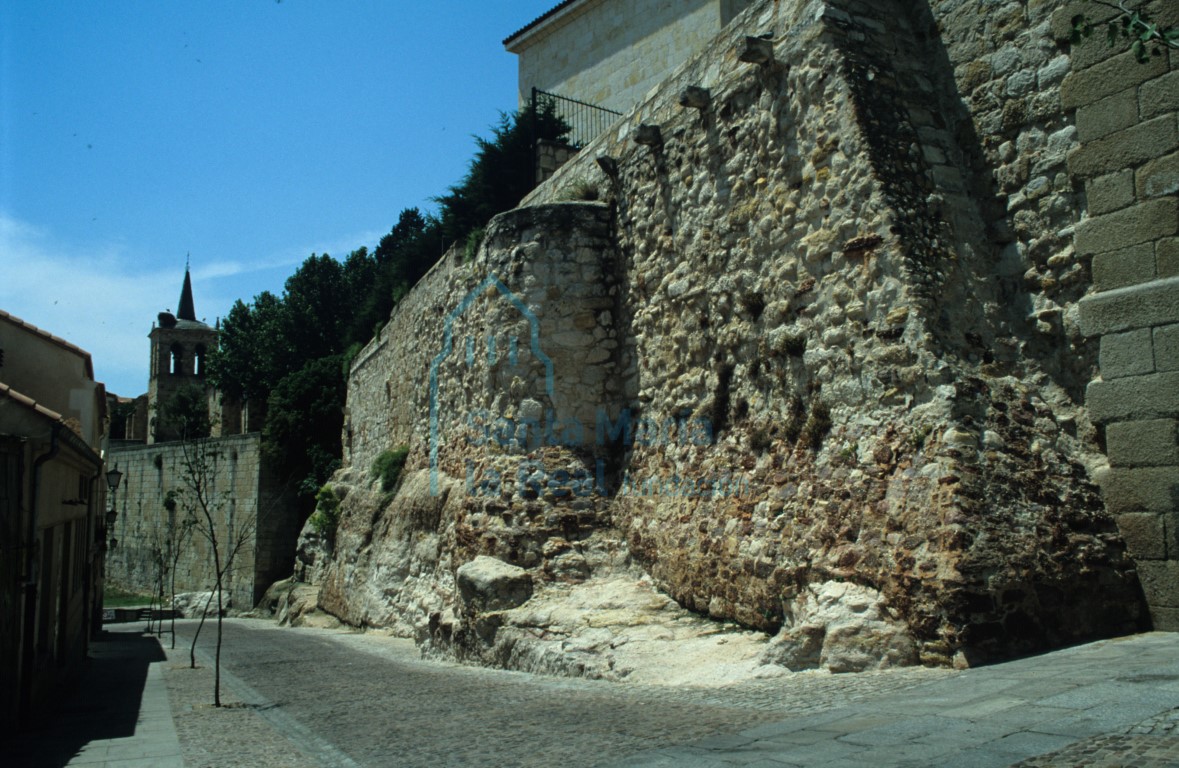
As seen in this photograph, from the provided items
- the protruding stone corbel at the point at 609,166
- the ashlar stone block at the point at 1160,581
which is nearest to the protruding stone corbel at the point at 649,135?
the protruding stone corbel at the point at 609,166

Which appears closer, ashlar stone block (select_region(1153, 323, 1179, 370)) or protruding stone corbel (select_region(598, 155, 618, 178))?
ashlar stone block (select_region(1153, 323, 1179, 370))

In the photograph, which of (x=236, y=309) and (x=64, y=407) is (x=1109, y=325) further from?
(x=236, y=309)

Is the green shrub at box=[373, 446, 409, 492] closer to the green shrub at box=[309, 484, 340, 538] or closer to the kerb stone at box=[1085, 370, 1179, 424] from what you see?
the green shrub at box=[309, 484, 340, 538]

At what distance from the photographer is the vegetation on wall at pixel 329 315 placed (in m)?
20.3

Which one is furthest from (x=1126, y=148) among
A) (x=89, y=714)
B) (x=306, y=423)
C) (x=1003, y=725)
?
(x=306, y=423)

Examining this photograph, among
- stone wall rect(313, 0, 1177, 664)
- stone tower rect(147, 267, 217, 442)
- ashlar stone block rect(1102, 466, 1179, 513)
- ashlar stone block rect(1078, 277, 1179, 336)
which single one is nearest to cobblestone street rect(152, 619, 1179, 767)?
stone wall rect(313, 0, 1177, 664)

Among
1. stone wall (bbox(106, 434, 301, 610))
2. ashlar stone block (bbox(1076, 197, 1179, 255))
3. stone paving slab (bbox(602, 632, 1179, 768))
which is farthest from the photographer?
stone wall (bbox(106, 434, 301, 610))

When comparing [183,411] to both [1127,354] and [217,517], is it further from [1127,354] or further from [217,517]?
[1127,354]

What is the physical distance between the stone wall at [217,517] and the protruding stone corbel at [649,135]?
18739mm

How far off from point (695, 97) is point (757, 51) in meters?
1.05

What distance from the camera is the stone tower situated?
61.3 metres

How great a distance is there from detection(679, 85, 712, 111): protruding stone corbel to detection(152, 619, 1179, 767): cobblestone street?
5352mm

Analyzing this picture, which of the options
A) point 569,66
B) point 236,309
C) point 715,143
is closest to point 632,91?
point 569,66

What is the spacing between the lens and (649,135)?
9984mm
